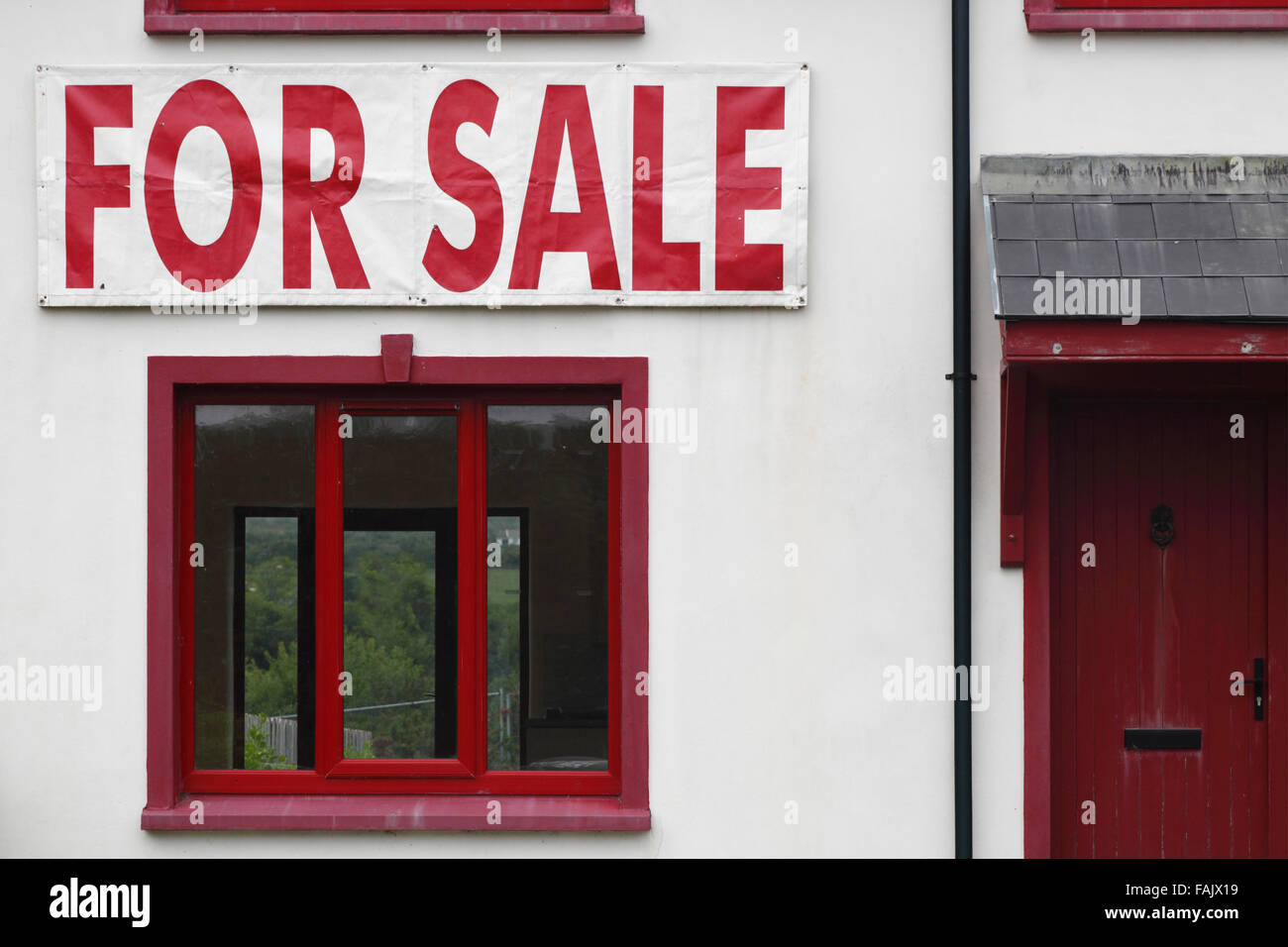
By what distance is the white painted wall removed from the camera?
16.9 feet

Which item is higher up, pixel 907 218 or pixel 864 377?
pixel 907 218

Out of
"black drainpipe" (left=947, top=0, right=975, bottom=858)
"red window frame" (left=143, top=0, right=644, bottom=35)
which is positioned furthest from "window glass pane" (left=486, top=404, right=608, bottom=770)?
"red window frame" (left=143, top=0, right=644, bottom=35)

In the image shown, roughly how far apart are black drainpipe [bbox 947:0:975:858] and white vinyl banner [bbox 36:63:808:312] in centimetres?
67

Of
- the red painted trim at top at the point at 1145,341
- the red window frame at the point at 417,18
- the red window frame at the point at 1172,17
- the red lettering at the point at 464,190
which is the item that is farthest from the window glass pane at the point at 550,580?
the red window frame at the point at 1172,17

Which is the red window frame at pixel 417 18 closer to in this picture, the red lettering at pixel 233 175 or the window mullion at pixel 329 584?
the red lettering at pixel 233 175

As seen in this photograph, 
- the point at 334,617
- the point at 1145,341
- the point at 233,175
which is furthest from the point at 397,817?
the point at 1145,341

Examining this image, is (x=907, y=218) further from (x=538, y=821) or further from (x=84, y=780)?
(x=84, y=780)

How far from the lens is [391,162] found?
17.2ft

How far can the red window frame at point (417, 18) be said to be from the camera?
5.20 m

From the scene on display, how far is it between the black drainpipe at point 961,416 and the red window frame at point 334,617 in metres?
1.34

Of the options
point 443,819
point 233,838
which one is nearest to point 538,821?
point 443,819

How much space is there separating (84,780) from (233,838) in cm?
70

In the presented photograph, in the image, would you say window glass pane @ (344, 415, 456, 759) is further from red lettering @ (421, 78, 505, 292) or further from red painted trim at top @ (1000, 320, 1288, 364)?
red painted trim at top @ (1000, 320, 1288, 364)

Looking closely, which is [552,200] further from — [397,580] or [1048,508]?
[1048,508]
